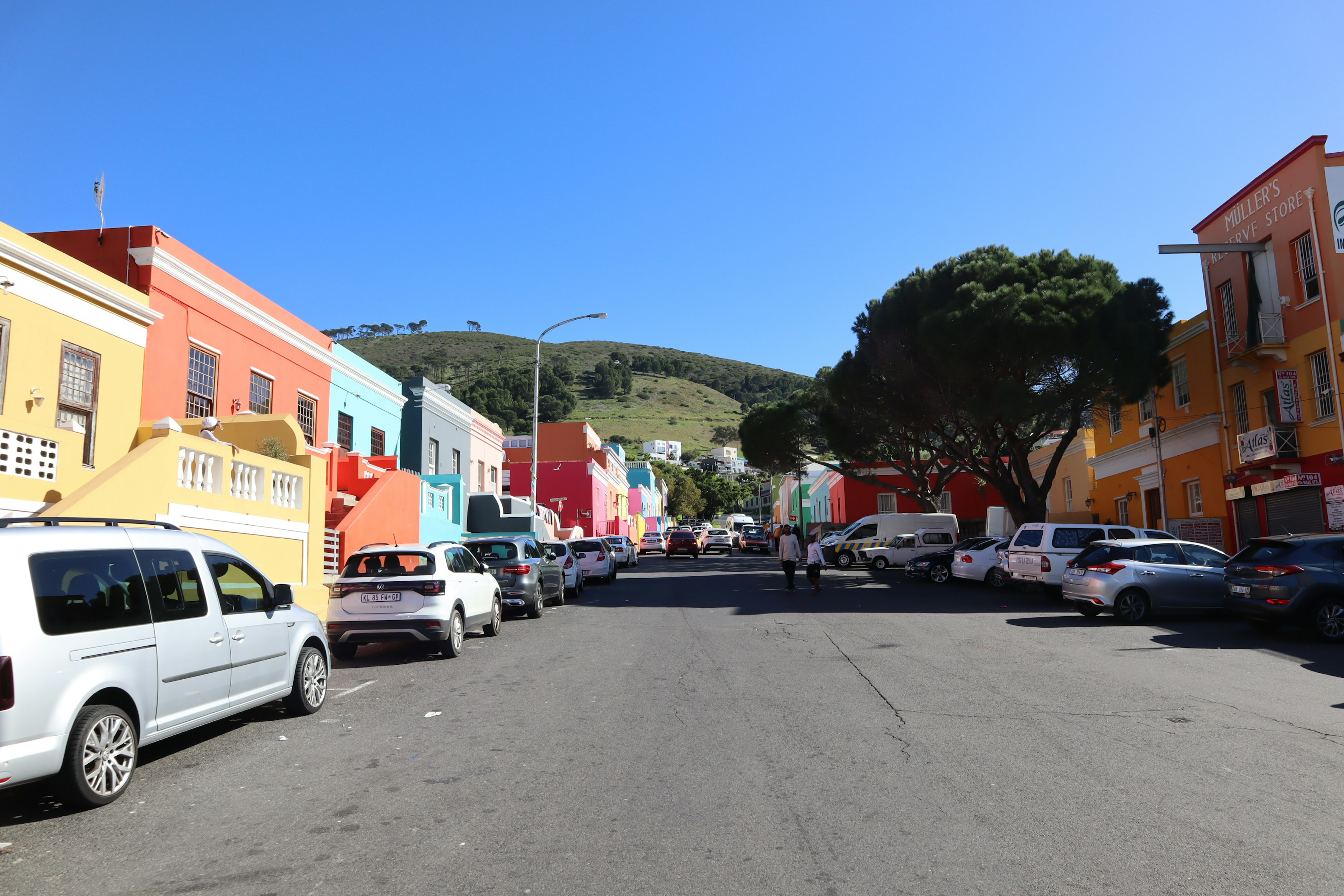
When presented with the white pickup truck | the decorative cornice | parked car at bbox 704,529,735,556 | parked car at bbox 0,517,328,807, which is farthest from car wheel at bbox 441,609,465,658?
parked car at bbox 704,529,735,556

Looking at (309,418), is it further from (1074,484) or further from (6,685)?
(1074,484)

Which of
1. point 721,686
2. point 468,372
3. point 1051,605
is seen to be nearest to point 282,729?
point 721,686

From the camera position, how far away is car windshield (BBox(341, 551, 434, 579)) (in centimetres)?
1191

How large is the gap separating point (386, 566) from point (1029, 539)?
44.9 ft

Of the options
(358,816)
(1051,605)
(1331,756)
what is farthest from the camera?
(1051,605)

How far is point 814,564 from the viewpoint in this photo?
21.7m

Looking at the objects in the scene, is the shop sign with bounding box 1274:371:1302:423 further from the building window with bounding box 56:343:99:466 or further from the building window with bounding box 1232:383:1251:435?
the building window with bounding box 56:343:99:466

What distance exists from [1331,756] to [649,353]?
552 ft

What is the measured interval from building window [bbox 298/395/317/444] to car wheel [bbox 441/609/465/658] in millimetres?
11396

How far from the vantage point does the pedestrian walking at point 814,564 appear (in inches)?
846

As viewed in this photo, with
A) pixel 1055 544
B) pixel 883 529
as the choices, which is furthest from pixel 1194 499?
pixel 883 529

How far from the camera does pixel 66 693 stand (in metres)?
5.29

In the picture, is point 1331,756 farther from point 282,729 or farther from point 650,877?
point 282,729

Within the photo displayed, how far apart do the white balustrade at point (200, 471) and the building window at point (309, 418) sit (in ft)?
27.8
